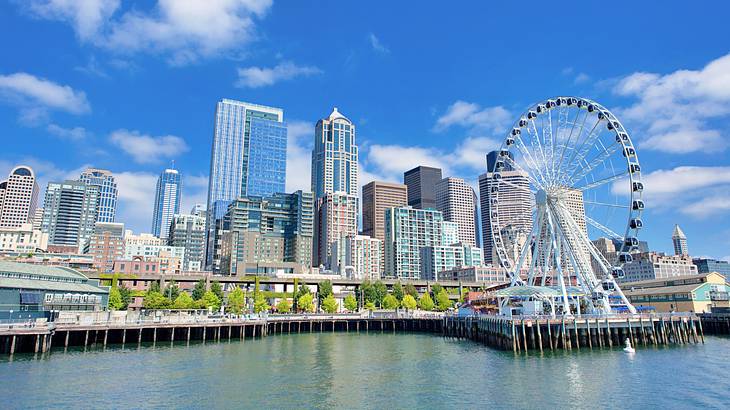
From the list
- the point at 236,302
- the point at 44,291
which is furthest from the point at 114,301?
the point at 44,291

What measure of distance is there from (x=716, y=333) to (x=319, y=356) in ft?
241

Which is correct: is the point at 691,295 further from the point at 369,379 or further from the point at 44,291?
the point at 44,291

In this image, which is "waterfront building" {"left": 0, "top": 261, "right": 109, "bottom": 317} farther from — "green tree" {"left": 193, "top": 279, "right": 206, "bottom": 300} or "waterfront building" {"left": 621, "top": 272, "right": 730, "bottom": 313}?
"waterfront building" {"left": 621, "top": 272, "right": 730, "bottom": 313}

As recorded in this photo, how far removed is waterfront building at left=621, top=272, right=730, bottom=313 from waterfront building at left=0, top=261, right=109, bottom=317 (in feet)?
344

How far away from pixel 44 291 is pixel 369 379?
57.5 meters

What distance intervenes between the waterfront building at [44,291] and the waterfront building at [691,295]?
105 metres

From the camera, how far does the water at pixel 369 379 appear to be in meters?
38.6

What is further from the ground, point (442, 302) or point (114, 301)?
point (442, 302)

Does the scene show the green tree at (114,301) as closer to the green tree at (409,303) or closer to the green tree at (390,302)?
the green tree at (390,302)

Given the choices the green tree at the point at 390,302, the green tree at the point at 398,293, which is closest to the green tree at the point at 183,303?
the green tree at the point at 390,302

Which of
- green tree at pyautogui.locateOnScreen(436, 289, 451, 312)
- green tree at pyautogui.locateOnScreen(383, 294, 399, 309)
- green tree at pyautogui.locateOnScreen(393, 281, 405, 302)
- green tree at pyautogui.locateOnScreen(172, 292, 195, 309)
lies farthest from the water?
green tree at pyautogui.locateOnScreen(393, 281, 405, 302)

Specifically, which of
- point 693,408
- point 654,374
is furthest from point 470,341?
point 693,408

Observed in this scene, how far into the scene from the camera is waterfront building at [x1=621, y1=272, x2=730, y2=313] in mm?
103125

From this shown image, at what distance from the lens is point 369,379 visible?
Result: 48562mm
